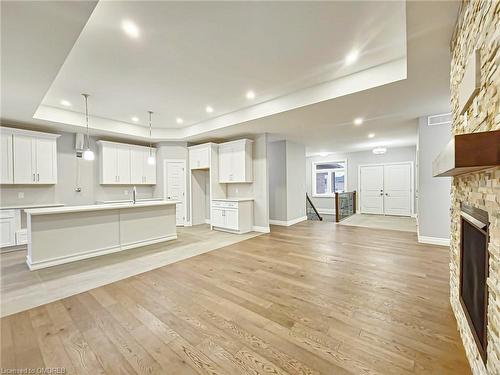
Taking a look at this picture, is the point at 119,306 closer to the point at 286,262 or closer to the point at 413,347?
the point at 286,262

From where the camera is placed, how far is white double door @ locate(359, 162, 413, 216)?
8336mm

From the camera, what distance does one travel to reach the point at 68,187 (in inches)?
223

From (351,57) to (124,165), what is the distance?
248 inches

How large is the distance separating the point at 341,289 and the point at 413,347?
98cm

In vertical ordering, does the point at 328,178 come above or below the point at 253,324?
above

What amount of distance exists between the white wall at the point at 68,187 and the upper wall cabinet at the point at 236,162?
327cm

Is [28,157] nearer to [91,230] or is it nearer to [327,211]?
[91,230]

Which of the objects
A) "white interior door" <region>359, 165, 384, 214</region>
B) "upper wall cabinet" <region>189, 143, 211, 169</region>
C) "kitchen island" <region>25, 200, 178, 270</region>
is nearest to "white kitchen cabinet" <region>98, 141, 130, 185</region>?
"upper wall cabinet" <region>189, 143, 211, 169</region>

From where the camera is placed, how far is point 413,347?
171cm

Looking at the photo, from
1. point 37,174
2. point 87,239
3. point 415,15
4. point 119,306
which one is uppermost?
point 415,15

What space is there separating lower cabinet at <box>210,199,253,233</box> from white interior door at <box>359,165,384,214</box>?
5.79 meters

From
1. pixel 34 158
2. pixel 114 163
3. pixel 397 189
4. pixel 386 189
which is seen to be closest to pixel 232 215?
pixel 114 163

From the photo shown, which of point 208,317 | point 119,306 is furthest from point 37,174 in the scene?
point 208,317

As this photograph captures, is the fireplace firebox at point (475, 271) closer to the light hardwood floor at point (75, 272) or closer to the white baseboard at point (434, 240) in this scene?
the white baseboard at point (434, 240)
